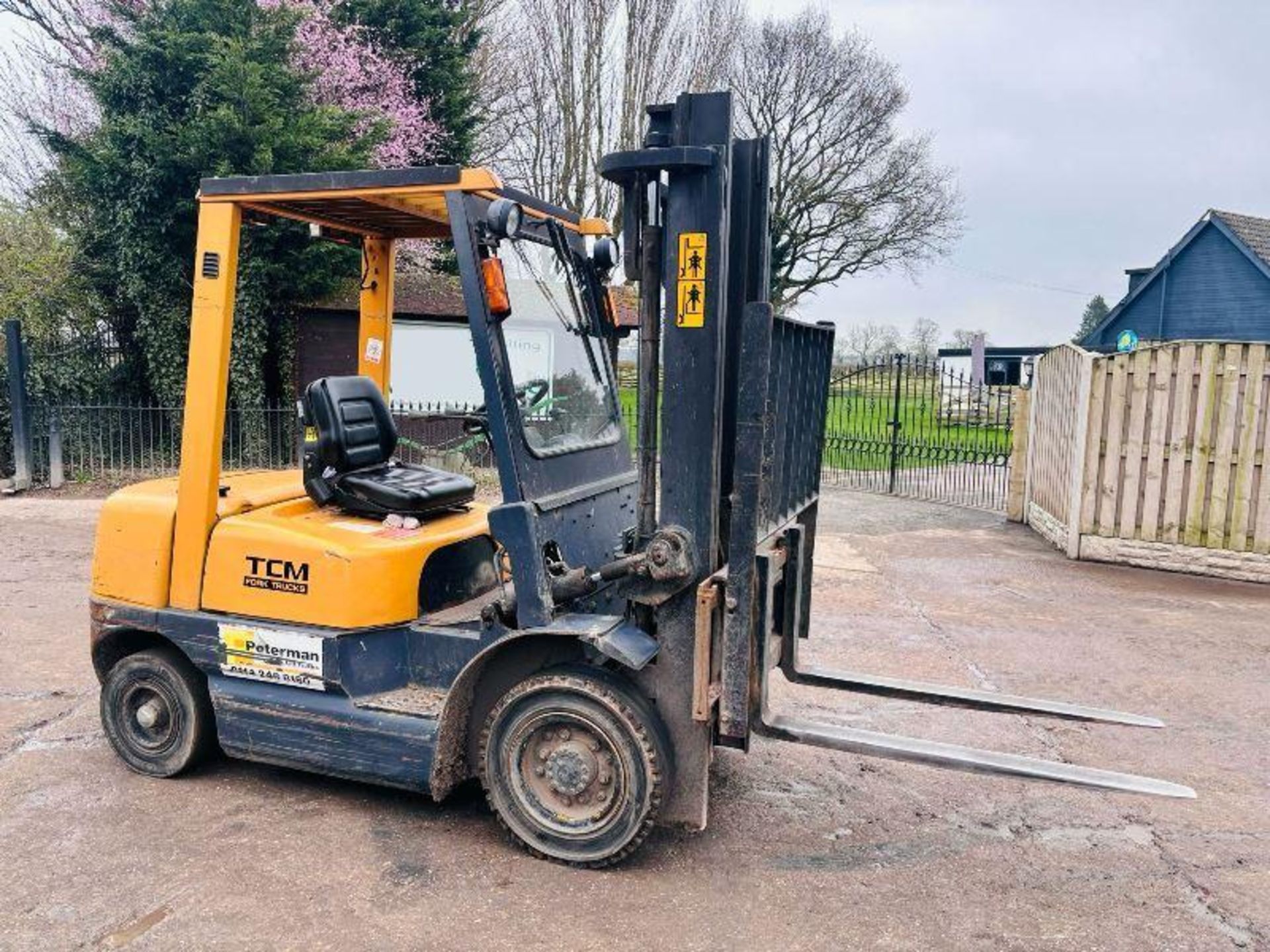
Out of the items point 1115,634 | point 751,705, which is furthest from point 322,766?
point 1115,634

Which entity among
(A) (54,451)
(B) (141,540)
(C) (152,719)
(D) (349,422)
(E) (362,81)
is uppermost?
(E) (362,81)

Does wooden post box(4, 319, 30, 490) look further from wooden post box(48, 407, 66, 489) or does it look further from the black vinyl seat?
the black vinyl seat

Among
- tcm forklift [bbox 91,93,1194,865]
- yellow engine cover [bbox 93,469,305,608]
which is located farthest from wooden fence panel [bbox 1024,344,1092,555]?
yellow engine cover [bbox 93,469,305,608]

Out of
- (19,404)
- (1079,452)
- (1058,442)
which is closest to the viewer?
(1079,452)

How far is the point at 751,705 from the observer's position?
385 centimetres

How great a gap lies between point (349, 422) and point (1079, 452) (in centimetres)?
803

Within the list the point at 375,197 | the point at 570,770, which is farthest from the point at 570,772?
the point at 375,197

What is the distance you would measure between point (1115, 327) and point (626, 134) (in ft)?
59.3

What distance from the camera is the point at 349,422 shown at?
183 inches

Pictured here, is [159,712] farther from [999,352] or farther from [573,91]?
[999,352]

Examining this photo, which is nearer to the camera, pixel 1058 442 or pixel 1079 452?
pixel 1079 452

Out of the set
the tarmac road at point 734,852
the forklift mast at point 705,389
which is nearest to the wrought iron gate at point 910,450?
the tarmac road at point 734,852

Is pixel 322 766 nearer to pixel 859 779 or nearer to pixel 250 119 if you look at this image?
pixel 859 779

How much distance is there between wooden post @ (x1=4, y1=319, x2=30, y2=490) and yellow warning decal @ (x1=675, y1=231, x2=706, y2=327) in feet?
40.7
